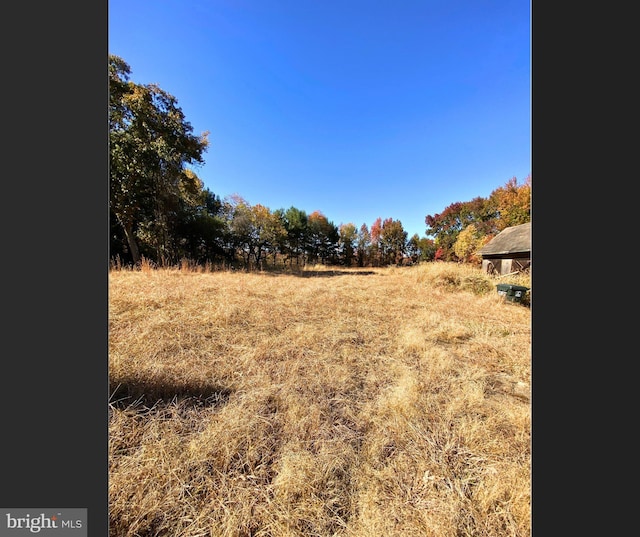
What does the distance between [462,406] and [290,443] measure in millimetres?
1446

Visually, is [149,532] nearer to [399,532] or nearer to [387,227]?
[399,532]

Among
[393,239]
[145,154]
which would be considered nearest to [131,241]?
[145,154]

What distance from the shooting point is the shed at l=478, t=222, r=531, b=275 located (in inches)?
372

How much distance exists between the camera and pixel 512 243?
1028cm

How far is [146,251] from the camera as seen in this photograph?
10773 mm

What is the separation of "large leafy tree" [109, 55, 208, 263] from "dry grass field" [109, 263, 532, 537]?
24.9ft

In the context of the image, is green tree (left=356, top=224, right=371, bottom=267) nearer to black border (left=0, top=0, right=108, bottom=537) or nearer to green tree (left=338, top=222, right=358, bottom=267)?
green tree (left=338, top=222, right=358, bottom=267)

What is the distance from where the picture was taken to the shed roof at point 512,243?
9523 millimetres

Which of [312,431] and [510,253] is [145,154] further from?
[510,253]

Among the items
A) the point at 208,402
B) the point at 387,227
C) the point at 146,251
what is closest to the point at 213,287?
the point at 208,402

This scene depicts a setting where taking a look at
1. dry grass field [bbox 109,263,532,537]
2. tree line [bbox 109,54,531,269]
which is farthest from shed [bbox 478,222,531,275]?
dry grass field [bbox 109,263,532,537]

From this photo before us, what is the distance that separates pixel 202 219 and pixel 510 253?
56.4 feet

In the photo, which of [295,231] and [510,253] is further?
[295,231]
